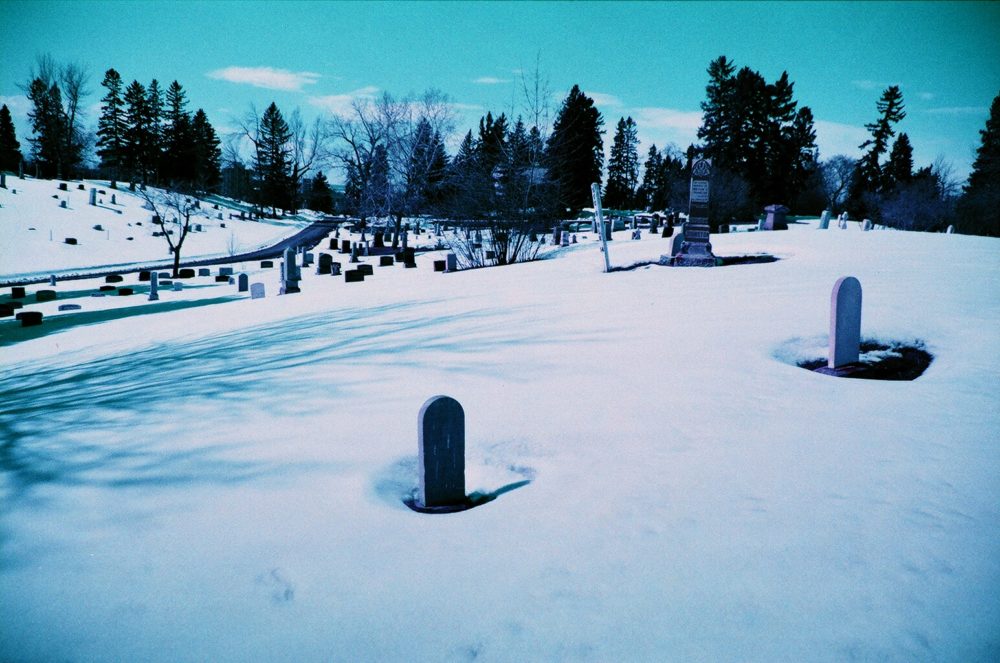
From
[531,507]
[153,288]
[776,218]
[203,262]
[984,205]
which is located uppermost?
[984,205]

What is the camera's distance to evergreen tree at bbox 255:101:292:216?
250ft

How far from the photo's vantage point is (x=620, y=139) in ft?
305

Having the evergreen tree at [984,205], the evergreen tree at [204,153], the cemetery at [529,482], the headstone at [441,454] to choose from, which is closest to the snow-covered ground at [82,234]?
the evergreen tree at [204,153]

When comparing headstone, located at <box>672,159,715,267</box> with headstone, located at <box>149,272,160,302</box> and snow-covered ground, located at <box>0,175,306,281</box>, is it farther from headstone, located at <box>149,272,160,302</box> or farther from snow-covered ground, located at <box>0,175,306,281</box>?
snow-covered ground, located at <box>0,175,306,281</box>

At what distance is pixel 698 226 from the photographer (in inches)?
544

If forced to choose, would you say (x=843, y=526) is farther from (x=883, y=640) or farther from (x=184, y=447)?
(x=184, y=447)

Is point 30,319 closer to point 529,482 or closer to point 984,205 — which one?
point 529,482

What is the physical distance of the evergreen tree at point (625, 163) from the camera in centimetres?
8912

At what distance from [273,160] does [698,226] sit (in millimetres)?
78562

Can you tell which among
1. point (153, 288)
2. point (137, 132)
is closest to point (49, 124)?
point (137, 132)

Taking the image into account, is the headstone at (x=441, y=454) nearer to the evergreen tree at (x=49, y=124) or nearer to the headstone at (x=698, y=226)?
the headstone at (x=698, y=226)

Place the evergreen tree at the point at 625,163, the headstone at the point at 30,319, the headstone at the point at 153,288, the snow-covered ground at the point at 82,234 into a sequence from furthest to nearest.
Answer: the evergreen tree at the point at 625,163, the snow-covered ground at the point at 82,234, the headstone at the point at 153,288, the headstone at the point at 30,319

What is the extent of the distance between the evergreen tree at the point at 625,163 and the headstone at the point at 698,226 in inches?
3004

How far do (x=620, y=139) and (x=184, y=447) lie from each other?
98.4 m
